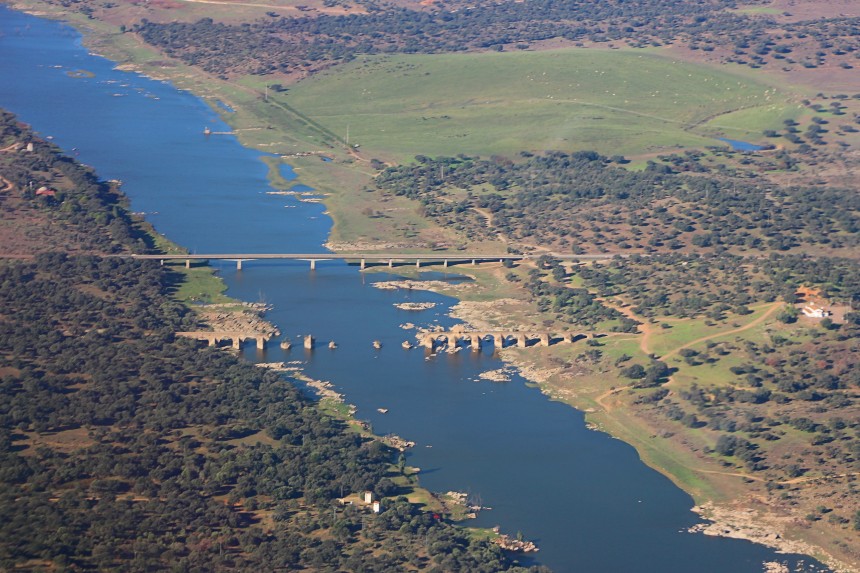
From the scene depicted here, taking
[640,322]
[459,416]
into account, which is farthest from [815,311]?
[459,416]

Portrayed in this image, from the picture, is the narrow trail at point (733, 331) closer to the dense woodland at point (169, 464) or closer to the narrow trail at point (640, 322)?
the narrow trail at point (640, 322)

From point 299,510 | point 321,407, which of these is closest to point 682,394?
point 321,407

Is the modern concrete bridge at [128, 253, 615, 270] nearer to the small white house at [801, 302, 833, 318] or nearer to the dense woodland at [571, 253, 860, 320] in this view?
the dense woodland at [571, 253, 860, 320]

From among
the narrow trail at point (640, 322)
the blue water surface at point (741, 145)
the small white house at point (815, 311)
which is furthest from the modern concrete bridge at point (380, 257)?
the blue water surface at point (741, 145)

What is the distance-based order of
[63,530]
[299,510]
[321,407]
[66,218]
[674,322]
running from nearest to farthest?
[63,530]
[299,510]
[321,407]
[674,322]
[66,218]

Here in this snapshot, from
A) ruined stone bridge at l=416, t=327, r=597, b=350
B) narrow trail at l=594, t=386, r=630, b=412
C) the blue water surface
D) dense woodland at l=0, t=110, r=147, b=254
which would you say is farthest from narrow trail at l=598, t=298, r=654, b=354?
the blue water surface

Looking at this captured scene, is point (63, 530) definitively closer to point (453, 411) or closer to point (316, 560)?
point (316, 560)
